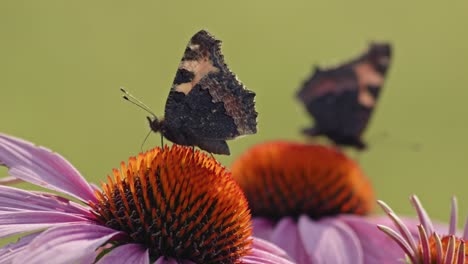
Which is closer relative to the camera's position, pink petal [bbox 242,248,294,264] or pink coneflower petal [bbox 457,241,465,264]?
pink coneflower petal [bbox 457,241,465,264]

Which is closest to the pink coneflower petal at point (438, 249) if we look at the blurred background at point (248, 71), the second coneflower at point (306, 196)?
the second coneflower at point (306, 196)

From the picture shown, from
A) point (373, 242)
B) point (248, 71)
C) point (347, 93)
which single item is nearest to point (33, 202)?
point (373, 242)

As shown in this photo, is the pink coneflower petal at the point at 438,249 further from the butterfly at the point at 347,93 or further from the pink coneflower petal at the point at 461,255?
the butterfly at the point at 347,93

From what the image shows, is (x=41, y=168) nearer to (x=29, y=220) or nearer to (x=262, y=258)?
(x=29, y=220)

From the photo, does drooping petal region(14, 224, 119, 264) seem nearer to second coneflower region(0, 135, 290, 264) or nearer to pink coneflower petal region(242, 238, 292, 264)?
second coneflower region(0, 135, 290, 264)

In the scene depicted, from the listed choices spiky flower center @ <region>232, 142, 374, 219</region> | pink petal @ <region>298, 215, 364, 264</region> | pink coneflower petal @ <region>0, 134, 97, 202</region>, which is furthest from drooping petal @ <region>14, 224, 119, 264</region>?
spiky flower center @ <region>232, 142, 374, 219</region>

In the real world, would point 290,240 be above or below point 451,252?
below
